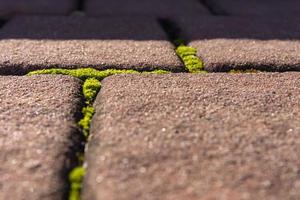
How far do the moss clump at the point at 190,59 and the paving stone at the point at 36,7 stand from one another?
0.69 m

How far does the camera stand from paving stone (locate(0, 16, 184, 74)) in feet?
3.82

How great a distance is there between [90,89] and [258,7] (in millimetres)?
1185

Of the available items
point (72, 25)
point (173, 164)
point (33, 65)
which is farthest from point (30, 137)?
point (72, 25)

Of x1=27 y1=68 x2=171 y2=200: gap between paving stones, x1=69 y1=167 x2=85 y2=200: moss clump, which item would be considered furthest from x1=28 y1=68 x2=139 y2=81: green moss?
x1=69 y1=167 x2=85 y2=200: moss clump

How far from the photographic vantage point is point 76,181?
69 cm

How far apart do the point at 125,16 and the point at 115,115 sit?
0.93 m

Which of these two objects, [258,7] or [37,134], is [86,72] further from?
[258,7]

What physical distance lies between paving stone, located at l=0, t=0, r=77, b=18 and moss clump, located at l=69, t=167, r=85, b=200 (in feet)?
3.88

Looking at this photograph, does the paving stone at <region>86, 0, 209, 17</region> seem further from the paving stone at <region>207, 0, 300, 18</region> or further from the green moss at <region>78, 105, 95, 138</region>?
the green moss at <region>78, 105, 95, 138</region>

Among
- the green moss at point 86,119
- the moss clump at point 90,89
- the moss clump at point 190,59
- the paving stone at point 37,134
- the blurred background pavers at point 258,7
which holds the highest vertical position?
the blurred background pavers at point 258,7

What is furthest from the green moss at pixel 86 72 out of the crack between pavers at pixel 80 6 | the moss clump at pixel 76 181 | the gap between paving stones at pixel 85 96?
the crack between pavers at pixel 80 6

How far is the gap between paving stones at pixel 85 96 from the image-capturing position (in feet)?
2.25

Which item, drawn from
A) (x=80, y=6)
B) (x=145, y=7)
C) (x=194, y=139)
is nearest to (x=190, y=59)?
(x=194, y=139)

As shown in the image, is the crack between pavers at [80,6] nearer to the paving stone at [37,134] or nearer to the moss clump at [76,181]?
the paving stone at [37,134]
